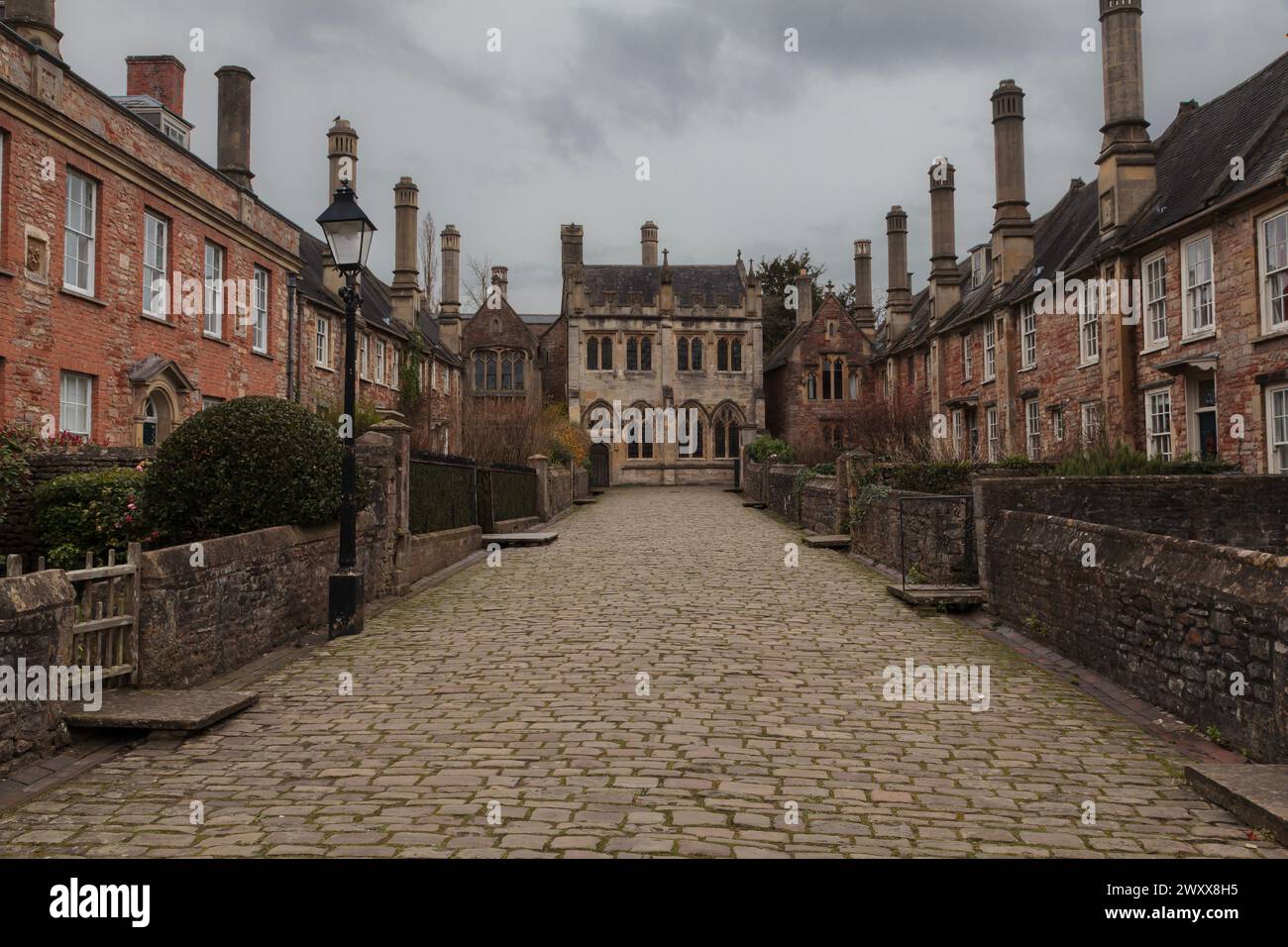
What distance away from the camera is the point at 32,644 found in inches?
217

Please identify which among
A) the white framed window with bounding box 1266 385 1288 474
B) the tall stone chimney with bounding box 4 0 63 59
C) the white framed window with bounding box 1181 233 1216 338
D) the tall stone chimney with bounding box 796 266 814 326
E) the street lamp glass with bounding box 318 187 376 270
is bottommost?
the white framed window with bounding box 1266 385 1288 474

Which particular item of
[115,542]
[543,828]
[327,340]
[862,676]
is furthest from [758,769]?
[327,340]

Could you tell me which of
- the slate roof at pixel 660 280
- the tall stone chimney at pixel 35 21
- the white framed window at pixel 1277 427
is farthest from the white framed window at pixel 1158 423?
the slate roof at pixel 660 280

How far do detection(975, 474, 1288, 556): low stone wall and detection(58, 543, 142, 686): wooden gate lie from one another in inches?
380

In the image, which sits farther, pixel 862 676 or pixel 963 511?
pixel 963 511

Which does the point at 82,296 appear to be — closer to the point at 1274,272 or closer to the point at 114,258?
the point at 114,258

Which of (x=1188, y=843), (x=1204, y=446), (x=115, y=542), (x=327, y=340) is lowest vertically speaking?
(x=1188, y=843)

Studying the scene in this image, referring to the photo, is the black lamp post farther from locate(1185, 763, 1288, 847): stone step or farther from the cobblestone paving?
locate(1185, 763, 1288, 847): stone step

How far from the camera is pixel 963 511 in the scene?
12.5 meters

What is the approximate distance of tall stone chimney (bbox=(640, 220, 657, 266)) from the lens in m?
58.9

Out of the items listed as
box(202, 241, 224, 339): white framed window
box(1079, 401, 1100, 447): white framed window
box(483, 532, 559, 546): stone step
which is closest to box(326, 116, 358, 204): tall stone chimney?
box(202, 241, 224, 339): white framed window

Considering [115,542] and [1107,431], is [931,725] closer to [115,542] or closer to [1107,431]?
[115,542]

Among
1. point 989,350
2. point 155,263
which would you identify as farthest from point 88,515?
point 989,350

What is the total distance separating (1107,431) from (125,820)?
2286cm
